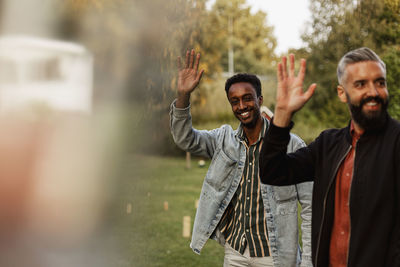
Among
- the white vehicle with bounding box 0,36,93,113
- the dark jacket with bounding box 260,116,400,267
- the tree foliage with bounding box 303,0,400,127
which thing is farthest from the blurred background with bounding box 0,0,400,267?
the tree foliage with bounding box 303,0,400,127

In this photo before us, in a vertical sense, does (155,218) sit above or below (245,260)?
below

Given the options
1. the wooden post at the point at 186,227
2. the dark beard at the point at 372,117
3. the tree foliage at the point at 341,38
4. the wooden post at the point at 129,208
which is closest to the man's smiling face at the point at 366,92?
the dark beard at the point at 372,117

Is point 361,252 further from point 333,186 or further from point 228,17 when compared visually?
point 228,17

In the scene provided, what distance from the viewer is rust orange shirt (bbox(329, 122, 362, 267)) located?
146 cm

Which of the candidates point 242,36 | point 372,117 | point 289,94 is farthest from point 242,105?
point 242,36

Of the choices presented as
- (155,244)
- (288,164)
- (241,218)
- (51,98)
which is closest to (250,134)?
(241,218)

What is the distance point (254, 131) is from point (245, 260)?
0.62 meters

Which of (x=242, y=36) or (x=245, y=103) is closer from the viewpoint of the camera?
(x=245, y=103)

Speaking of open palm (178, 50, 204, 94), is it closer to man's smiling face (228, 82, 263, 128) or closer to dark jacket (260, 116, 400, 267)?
man's smiling face (228, 82, 263, 128)

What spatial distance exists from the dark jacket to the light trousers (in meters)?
0.60

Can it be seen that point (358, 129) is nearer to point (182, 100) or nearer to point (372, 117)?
point (372, 117)

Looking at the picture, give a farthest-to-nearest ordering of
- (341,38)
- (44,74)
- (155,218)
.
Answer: (155,218) → (341,38) → (44,74)

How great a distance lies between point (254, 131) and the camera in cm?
224

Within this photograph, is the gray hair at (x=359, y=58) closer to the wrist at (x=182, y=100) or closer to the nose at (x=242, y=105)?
the nose at (x=242, y=105)
